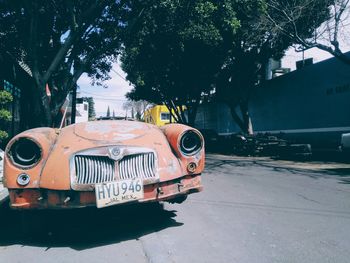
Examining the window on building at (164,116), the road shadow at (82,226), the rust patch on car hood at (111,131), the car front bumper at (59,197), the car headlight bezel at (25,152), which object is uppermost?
the window on building at (164,116)

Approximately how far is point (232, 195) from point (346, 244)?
3004mm

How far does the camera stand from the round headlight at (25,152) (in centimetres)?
408

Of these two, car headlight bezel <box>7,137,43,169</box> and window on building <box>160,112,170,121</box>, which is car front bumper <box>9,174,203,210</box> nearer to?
car headlight bezel <box>7,137,43,169</box>

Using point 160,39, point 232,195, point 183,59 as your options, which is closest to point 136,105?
point 183,59

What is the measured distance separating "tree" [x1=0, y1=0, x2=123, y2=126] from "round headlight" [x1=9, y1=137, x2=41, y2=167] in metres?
7.61

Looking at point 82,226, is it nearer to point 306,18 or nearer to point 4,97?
point 4,97

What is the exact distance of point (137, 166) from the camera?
4.10m

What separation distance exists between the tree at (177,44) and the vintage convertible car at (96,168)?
28.5ft

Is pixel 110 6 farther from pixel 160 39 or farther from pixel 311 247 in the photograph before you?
pixel 311 247

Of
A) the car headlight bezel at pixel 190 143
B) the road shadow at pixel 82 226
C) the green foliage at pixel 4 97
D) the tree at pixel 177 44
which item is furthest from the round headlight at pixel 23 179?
the tree at pixel 177 44

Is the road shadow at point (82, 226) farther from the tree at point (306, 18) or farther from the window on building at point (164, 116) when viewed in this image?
the window on building at point (164, 116)

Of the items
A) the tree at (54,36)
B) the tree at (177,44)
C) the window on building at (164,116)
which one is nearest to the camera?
the tree at (54,36)

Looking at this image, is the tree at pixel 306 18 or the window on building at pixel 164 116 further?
Answer: the window on building at pixel 164 116

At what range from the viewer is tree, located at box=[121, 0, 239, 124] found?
1300 centimetres
